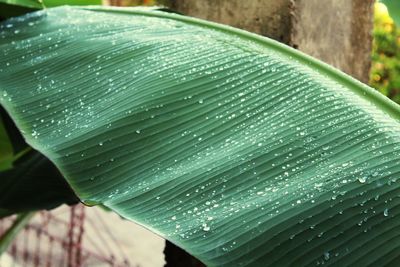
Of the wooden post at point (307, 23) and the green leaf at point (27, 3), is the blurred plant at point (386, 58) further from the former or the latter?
the green leaf at point (27, 3)

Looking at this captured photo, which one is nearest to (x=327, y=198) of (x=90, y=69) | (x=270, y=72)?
(x=270, y=72)

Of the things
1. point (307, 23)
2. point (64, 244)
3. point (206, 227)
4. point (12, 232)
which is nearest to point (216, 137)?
point (206, 227)

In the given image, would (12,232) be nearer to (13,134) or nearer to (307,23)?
(13,134)

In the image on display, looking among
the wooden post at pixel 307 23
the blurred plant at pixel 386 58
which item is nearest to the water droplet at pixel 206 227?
the wooden post at pixel 307 23

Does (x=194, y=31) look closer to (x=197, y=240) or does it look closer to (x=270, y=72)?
(x=270, y=72)

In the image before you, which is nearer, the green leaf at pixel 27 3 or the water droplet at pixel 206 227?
the water droplet at pixel 206 227

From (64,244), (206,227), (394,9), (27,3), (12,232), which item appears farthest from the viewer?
(64,244)
